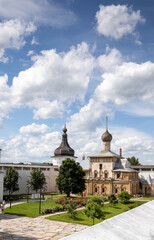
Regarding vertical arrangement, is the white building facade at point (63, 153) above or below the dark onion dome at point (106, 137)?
below

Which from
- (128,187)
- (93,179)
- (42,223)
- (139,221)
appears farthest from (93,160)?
(139,221)

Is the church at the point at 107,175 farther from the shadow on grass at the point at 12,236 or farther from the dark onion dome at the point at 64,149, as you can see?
the shadow on grass at the point at 12,236

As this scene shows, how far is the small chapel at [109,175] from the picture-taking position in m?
47.0

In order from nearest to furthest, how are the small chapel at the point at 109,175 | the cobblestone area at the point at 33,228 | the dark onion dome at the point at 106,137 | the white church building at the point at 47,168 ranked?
1. the cobblestone area at the point at 33,228
2. the white church building at the point at 47,168
3. the small chapel at the point at 109,175
4. the dark onion dome at the point at 106,137

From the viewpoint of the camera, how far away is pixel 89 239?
5137 millimetres

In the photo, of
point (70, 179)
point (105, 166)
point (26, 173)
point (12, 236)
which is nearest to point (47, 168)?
point (26, 173)

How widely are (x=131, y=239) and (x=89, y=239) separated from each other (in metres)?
1.15

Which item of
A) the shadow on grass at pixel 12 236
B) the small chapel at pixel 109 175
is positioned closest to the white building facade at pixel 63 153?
the small chapel at pixel 109 175

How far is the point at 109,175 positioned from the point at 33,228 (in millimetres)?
31939

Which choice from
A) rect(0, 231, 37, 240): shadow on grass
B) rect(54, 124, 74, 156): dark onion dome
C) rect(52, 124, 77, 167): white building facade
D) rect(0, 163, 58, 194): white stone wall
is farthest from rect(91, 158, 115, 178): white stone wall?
rect(0, 231, 37, 240): shadow on grass

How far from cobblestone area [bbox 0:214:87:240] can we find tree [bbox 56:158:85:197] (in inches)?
642

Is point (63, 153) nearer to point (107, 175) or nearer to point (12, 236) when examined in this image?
point (107, 175)

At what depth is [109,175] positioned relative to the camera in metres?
49.5

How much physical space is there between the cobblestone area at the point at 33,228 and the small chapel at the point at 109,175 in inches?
1047
